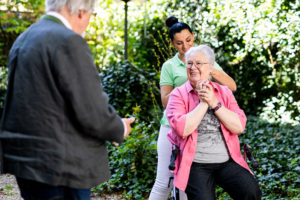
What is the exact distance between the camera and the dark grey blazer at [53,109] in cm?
147

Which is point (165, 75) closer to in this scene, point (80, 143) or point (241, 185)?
point (241, 185)

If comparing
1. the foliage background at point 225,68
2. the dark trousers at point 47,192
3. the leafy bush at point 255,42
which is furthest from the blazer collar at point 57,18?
the leafy bush at point 255,42

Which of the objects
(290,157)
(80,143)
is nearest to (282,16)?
(290,157)

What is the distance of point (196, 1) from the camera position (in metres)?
8.33

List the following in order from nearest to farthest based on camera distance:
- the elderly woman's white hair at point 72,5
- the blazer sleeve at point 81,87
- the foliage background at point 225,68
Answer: the blazer sleeve at point 81,87, the elderly woman's white hair at point 72,5, the foliage background at point 225,68

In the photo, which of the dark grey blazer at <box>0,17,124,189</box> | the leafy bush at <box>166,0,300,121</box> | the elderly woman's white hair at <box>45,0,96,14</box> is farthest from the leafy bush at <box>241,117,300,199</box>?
the elderly woman's white hair at <box>45,0,96,14</box>

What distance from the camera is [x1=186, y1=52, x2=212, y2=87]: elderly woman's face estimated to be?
2.61m

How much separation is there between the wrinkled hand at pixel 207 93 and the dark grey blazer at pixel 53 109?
1064 mm

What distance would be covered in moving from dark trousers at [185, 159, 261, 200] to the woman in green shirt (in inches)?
10.7

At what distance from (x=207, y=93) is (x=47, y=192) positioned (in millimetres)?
1284

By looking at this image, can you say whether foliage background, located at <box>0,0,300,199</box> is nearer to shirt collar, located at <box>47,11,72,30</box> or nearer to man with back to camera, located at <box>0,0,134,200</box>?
man with back to camera, located at <box>0,0,134,200</box>

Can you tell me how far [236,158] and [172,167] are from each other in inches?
17.3

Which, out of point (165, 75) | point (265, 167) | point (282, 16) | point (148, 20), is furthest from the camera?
point (148, 20)

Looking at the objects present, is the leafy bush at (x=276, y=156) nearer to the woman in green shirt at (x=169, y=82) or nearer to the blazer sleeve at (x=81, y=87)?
the woman in green shirt at (x=169, y=82)
